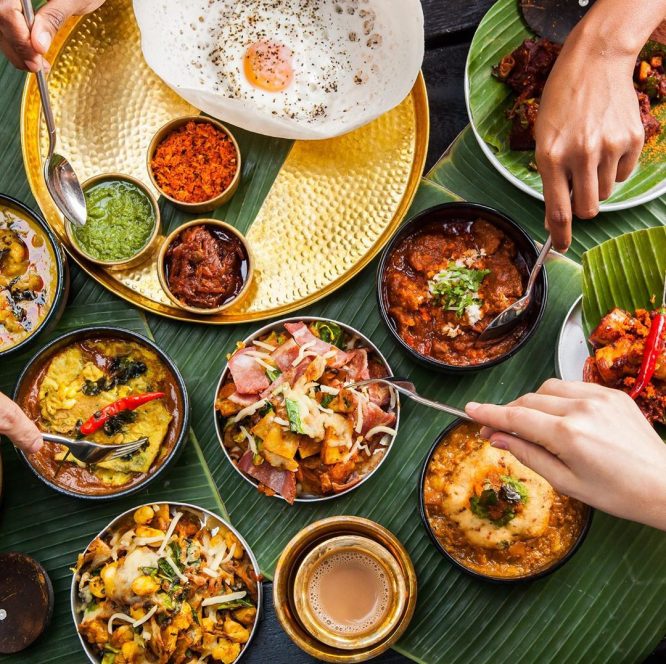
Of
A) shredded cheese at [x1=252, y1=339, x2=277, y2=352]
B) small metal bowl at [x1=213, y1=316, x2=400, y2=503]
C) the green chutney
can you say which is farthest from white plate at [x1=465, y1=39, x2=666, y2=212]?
the green chutney

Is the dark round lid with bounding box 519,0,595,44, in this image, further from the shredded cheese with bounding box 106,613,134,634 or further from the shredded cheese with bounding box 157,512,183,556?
the shredded cheese with bounding box 106,613,134,634

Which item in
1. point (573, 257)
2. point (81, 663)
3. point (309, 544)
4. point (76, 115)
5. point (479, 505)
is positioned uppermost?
point (76, 115)

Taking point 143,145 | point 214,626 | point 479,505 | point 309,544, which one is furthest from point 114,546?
point 143,145

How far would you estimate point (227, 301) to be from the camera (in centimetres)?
338

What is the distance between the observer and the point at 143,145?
3529 millimetres

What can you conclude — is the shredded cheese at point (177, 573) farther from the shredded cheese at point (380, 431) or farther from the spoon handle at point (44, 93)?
the spoon handle at point (44, 93)

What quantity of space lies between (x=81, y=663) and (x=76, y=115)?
104 inches

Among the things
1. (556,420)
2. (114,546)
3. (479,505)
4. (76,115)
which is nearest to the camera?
(556,420)

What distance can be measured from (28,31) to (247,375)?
67.4 inches

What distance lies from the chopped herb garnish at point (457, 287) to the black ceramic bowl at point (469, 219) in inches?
8.5

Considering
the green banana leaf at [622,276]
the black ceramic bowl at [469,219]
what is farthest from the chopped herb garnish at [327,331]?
the green banana leaf at [622,276]

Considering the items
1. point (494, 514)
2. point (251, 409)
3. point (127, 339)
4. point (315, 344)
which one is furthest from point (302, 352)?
point (494, 514)

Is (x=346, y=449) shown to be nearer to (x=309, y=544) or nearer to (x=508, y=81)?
(x=309, y=544)

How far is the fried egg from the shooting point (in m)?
3.39
